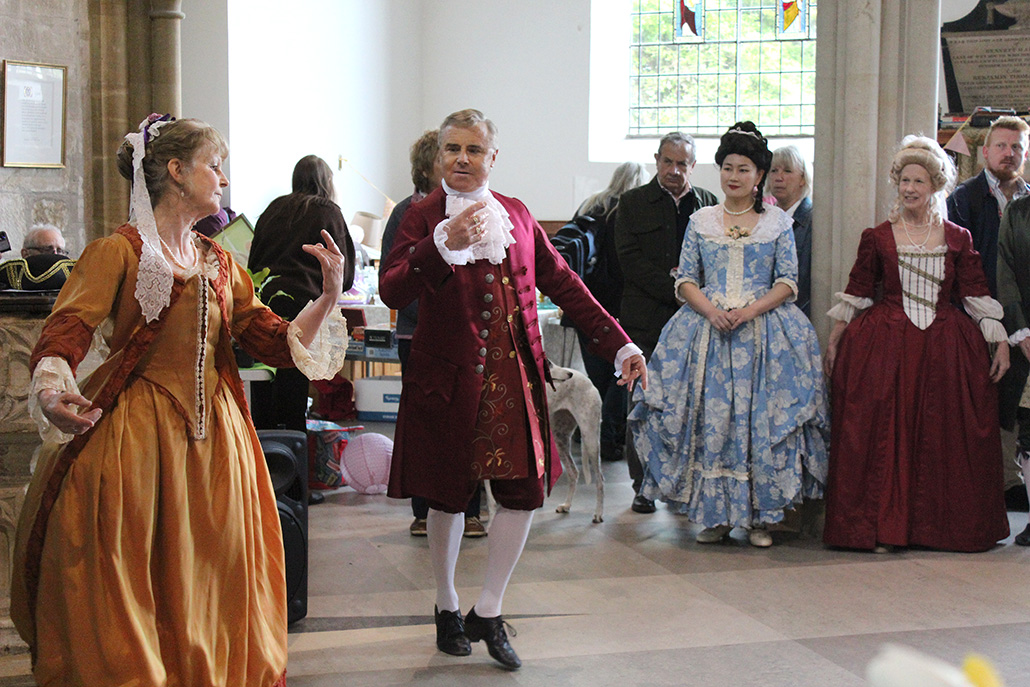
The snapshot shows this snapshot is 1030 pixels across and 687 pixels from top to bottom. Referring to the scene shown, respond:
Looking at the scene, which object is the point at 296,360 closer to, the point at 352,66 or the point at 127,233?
the point at 127,233

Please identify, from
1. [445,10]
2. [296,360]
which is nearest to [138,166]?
[296,360]

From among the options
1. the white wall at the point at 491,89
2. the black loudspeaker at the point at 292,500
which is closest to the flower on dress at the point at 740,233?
the black loudspeaker at the point at 292,500

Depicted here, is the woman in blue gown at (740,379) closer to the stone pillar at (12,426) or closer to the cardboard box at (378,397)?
the stone pillar at (12,426)

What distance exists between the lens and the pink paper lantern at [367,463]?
5684 mm

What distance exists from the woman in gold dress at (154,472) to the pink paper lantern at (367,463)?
291 cm

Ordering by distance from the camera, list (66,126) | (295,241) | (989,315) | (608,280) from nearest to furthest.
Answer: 1. (989,315)
2. (295,241)
3. (608,280)
4. (66,126)

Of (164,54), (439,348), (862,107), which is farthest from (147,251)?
(164,54)

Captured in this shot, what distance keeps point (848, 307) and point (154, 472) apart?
3.12 metres

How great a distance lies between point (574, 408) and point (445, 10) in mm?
7919

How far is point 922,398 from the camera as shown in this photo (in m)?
4.54

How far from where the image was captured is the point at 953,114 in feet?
23.6

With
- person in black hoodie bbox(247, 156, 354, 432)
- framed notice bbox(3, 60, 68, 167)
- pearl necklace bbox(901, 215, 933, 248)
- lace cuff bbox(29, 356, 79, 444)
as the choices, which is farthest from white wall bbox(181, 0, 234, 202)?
lace cuff bbox(29, 356, 79, 444)

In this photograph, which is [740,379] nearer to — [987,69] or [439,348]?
[439,348]

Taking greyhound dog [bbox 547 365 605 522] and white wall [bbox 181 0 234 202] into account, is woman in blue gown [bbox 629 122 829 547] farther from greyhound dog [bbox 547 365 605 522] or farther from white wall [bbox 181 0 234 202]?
white wall [bbox 181 0 234 202]
